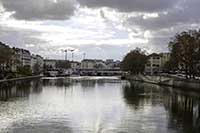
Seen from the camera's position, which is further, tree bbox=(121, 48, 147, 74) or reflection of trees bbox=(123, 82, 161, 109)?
tree bbox=(121, 48, 147, 74)

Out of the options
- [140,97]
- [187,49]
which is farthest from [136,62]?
[140,97]

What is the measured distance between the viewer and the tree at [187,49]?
84.2m

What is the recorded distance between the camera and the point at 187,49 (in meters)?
84.9

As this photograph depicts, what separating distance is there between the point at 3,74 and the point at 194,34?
60.2m

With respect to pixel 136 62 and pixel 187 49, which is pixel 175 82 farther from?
pixel 136 62

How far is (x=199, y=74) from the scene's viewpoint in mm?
99125

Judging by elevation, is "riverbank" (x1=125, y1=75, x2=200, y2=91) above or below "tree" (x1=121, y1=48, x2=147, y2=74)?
below

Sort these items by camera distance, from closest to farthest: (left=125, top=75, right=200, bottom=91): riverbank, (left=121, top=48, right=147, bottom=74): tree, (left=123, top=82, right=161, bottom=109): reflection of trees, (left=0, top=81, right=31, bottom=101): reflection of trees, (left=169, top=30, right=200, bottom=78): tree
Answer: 1. (left=123, top=82, right=161, bottom=109): reflection of trees
2. (left=0, top=81, right=31, bottom=101): reflection of trees
3. (left=125, top=75, right=200, bottom=91): riverbank
4. (left=169, top=30, right=200, bottom=78): tree
5. (left=121, top=48, right=147, bottom=74): tree

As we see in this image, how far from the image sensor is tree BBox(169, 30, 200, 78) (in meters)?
84.2

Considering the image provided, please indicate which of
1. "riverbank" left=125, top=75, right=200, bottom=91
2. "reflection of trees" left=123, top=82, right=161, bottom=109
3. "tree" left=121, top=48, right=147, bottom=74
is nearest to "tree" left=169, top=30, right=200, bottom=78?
"riverbank" left=125, top=75, right=200, bottom=91

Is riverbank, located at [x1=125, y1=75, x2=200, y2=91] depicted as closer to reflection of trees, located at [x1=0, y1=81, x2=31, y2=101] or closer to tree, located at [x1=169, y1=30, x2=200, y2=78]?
tree, located at [x1=169, y1=30, x2=200, y2=78]

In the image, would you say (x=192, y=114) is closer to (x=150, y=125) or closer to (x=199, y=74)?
(x=150, y=125)

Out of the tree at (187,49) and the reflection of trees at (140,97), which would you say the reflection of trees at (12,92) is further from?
the tree at (187,49)

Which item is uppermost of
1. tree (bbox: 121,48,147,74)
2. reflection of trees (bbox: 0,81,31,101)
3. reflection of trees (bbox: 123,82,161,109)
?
tree (bbox: 121,48,147,74)
